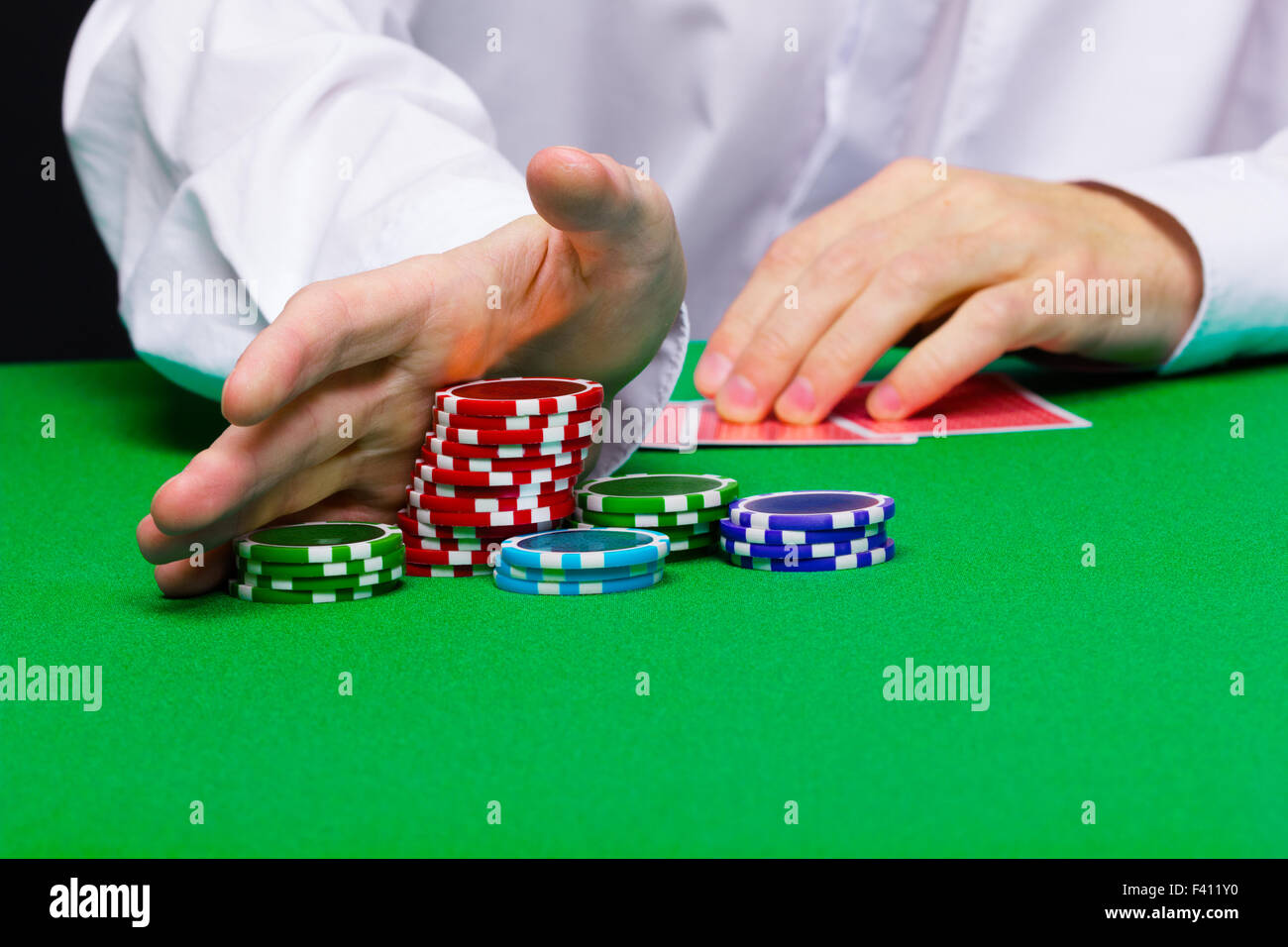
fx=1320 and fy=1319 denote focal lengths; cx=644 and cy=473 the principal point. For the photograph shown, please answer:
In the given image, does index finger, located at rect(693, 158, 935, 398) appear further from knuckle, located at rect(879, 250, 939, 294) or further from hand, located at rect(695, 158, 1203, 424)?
knuckle, located at rect(879, 250, 939, 294)

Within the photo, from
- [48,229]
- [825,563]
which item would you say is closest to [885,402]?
[825,563]

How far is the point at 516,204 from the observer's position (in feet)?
5.97

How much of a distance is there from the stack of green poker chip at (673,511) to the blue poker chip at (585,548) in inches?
0.8

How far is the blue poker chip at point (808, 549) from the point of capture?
51.9 inches

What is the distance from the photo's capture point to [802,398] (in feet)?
6.91

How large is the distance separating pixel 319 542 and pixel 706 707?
523 millimetres

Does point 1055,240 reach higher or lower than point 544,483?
higher

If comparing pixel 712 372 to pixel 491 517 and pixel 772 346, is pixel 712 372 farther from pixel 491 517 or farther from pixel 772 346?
pixel 491 517

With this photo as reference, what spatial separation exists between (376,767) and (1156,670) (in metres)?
0.58

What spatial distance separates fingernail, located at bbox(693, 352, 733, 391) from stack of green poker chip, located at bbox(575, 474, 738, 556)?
690 millimetres

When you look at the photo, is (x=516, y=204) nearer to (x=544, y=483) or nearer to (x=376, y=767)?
(x=544, y=483)

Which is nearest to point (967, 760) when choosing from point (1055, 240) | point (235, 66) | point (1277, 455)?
point (1277, 455)

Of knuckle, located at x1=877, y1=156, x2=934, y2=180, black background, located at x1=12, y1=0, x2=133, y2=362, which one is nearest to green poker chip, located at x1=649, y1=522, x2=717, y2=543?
knuckle, located at x1=877, y1=156, x2=934, y2=180

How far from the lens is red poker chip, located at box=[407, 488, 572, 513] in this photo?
1386 millimetres
